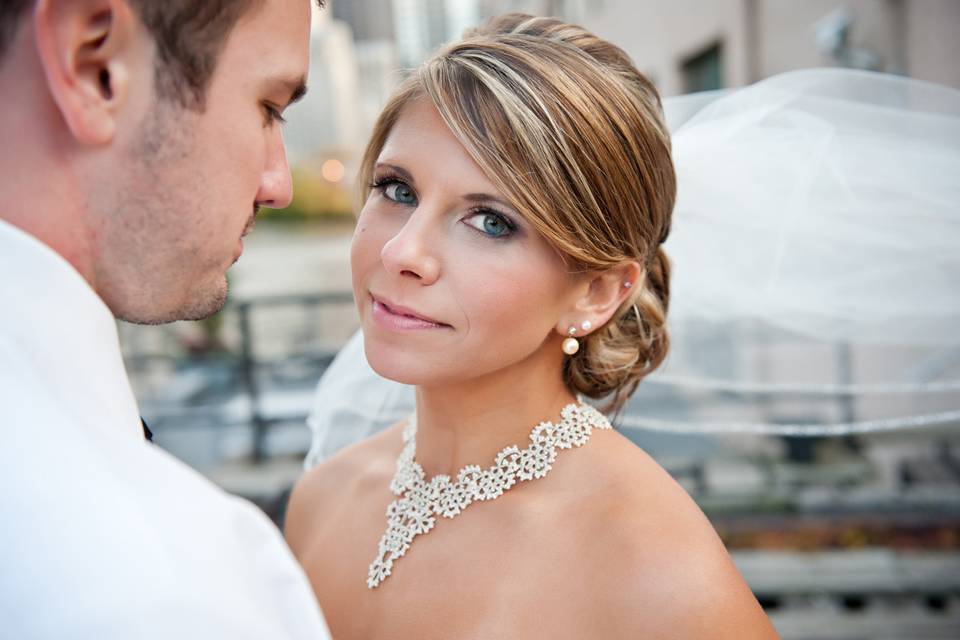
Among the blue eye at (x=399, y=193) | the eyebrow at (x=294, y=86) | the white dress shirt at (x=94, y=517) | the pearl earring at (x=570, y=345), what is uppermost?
the eyebrow at (x=294, y=86)

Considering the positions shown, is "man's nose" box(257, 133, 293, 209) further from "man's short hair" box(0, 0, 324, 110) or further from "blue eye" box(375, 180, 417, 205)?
"blue eye" box(375, 180, 417, 205)

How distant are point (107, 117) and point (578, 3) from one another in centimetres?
1263

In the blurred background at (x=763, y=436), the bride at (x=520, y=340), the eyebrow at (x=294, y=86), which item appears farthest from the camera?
the blurred background at (x=763, y=436)

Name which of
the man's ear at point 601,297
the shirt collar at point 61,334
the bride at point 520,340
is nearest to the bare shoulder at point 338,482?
the bride at point 520,340

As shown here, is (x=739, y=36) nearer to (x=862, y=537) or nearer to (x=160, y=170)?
(x=862, y=537)

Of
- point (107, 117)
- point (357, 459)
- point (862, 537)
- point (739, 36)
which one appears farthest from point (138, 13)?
point (739, 36)

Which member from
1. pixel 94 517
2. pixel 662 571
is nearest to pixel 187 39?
pixel 94 517

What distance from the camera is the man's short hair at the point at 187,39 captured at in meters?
1.04

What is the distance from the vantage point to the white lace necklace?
1.80 metres

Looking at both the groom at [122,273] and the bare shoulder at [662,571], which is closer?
the groom at [122,273]

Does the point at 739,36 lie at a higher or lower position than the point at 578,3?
higher

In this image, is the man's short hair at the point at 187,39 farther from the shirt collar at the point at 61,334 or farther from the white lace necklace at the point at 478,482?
the white lace necklace at the point at 478,482

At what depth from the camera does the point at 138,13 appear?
1018 millimetres

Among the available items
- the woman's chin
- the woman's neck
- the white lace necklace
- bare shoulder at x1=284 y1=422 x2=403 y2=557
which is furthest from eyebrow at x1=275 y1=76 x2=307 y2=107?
bare shoulder at x1=284 y1=422 x2=403 y2=557
